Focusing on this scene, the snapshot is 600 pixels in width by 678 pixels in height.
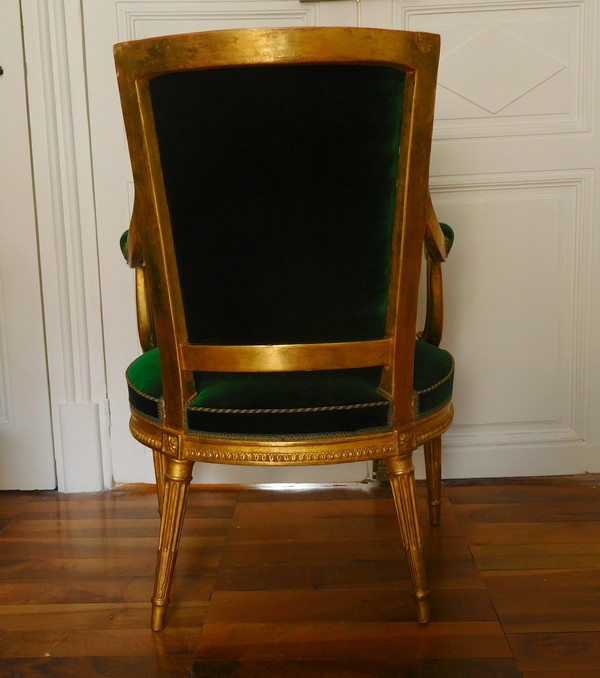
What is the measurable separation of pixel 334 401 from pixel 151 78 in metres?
0.59

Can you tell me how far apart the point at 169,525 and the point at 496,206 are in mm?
1232

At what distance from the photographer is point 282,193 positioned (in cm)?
116

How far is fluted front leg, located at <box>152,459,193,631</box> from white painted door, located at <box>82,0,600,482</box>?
2.41ft

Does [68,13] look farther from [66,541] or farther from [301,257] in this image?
[66,541]

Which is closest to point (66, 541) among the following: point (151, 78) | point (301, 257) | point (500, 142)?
point (301, 257)

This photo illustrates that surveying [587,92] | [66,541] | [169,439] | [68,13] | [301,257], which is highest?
[68,13]

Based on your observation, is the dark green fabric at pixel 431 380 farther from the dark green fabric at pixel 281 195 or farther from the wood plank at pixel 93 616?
the wood plank at pixel 93 616

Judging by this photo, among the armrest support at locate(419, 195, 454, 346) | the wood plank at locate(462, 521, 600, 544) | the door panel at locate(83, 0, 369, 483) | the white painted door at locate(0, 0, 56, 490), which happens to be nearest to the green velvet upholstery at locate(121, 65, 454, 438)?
the armrest support at locate(419, 195, 454, 346)

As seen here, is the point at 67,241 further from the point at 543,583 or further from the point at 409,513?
the point at 543,583

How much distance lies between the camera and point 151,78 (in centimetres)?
114

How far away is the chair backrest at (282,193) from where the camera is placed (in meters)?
1.10

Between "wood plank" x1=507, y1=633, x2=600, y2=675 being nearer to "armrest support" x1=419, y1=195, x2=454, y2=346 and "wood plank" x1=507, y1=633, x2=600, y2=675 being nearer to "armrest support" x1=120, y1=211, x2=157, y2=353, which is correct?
"armrest support" x1=419, y1=195, x2=454, y2=346

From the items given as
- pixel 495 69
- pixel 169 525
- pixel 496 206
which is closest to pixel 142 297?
pixel 169 525

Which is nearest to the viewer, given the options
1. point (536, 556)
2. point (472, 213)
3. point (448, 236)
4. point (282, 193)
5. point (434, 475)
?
point (282, 193)
